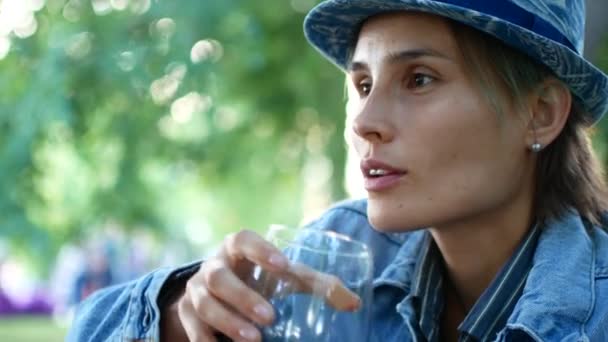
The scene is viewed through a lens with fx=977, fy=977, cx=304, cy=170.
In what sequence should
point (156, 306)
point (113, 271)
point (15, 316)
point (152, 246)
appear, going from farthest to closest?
point (15, 316) → point (113, 271) → point (152, 246) → point (156, 306)

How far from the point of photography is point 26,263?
407cm

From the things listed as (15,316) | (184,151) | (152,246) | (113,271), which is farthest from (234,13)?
(15,316)

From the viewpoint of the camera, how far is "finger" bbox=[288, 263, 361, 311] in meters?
1.30

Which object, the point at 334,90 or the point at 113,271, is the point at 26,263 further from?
the point at 113,271

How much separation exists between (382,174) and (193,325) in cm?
43

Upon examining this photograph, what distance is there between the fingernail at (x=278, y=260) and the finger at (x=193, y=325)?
217 mm

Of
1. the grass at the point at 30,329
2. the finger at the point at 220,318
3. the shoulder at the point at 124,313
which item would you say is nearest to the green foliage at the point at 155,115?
the shoulder at the point at 124,313

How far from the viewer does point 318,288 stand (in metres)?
1.31

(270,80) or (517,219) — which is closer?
(517,219)

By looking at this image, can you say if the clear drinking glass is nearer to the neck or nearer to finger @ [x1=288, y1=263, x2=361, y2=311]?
finger @ [x1=288, y1=263, x2=361, y2=311]

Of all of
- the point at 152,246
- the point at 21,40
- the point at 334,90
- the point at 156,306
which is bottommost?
the point at 152,246

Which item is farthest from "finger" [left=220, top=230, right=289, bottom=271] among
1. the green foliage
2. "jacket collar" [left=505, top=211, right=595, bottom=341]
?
the green foliage

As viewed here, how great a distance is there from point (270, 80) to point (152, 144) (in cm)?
57

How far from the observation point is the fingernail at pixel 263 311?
132 cm
